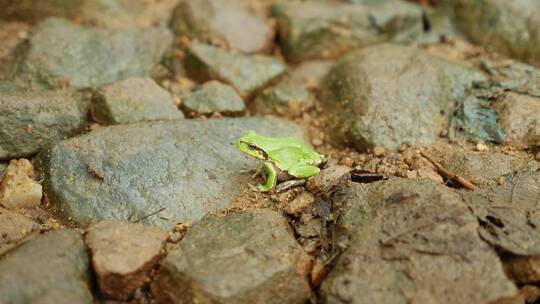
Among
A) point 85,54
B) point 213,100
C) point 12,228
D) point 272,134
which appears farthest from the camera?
point 85,54

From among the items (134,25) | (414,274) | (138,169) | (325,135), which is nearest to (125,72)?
(134,25)

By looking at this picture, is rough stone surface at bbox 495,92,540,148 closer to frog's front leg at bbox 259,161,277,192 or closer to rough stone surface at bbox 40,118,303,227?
frog's front leg at bbox 259,161,277,192

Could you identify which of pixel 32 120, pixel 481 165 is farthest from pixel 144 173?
pixel 481 165

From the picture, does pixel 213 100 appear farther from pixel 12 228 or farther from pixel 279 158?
pixel 12 228

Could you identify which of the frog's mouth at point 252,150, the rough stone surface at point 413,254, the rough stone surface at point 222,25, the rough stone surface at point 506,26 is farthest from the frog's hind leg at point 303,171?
the rough stone surface at point 506,26

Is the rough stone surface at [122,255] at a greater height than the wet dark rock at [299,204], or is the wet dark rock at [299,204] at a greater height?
the wet dark rock at [299,204]

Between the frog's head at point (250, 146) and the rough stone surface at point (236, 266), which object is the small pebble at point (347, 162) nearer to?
the frog's head at point (250, 146)
